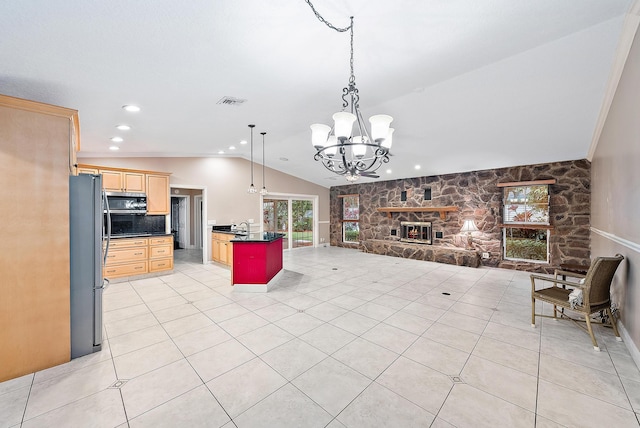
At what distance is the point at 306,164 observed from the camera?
7.74 m

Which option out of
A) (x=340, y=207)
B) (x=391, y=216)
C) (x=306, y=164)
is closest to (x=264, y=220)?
(x=306, y=164)

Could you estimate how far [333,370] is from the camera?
2238mm

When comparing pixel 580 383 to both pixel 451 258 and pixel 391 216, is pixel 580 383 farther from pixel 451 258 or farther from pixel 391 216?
pixel 391 216

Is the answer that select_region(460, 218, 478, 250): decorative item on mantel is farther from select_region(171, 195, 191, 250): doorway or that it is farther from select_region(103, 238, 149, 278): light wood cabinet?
select_region(171, 195, 191, 250): doorway

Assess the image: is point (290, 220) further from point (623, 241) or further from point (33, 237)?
point (623, 241)

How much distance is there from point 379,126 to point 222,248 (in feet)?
17.7

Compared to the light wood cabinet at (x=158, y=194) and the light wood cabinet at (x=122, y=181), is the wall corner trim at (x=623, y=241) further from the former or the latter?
the light wood cabinet at (x=122, y=181)

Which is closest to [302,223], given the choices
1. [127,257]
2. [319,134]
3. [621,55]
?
[127,257]

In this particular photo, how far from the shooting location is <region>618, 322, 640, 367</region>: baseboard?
228 centimetres

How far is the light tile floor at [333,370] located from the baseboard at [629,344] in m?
0.07

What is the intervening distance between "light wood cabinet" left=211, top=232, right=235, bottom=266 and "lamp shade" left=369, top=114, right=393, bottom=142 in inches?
185

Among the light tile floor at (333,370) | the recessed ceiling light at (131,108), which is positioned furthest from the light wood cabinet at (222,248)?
the recessed ceiling light at (131,108)

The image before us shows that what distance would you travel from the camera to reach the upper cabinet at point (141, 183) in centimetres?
519

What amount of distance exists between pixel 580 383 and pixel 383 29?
3.25 m
